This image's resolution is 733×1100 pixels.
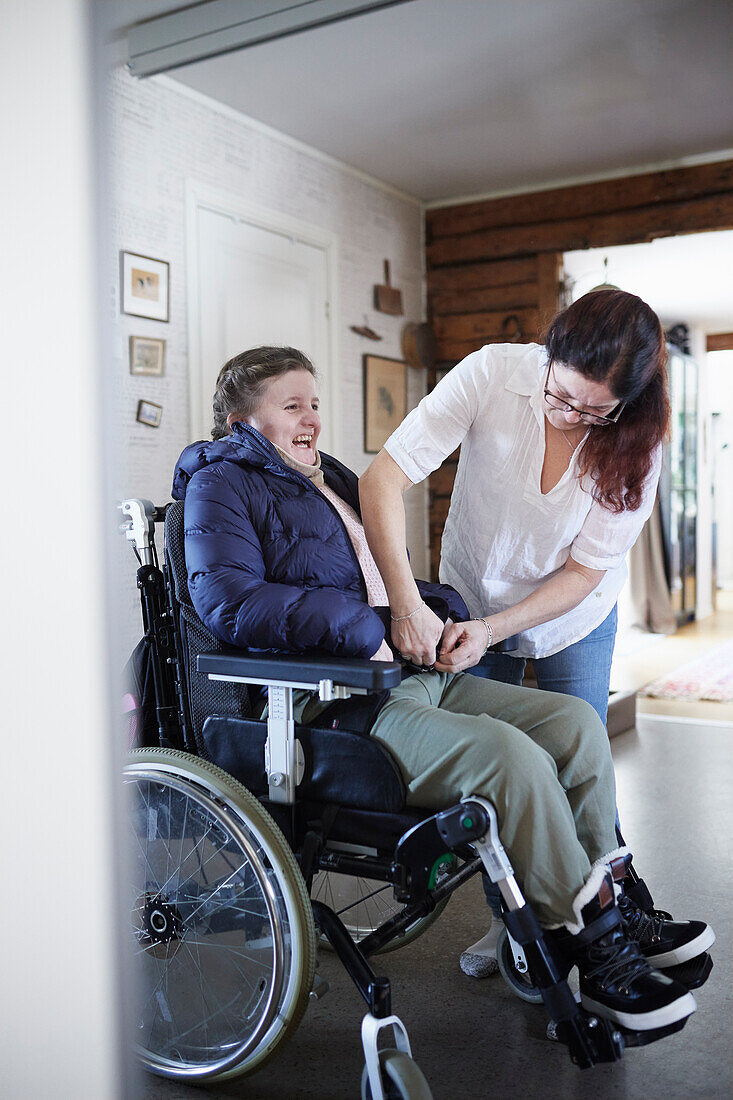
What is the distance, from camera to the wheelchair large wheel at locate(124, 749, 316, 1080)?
3.70ft

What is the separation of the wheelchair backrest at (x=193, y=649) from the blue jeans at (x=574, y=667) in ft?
1.60

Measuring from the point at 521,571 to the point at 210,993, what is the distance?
2.57ft

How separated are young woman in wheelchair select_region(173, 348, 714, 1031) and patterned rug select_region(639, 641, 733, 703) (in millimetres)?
2715

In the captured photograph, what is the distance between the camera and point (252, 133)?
→ 3.31 metres

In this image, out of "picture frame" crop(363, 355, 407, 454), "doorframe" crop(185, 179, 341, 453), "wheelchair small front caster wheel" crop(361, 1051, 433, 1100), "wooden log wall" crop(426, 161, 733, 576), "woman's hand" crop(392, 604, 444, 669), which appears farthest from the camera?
"picture frame" crop(363, 355, 407, 454)

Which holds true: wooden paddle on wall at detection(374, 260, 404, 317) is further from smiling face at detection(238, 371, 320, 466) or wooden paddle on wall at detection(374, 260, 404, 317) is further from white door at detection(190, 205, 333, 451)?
smiling face at detection(238, 371, 320, 466)

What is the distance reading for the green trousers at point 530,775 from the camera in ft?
3.61

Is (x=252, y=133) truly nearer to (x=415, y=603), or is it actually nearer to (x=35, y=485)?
(x=415, y=603)

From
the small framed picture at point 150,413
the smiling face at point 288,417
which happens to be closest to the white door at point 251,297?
the small framed picture at point 150,413

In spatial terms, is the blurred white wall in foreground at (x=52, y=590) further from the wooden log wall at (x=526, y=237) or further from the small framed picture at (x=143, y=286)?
the wooden log wall at (x=526, y=237)

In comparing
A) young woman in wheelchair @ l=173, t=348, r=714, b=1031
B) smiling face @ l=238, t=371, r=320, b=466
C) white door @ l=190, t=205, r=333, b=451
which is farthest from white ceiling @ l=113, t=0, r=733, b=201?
young woman in wheelchair @ l=173, t=348, r=714, b=1031

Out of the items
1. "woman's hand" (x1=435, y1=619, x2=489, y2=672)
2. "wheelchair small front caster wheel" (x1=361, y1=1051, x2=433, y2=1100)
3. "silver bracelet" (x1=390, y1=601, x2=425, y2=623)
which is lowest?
"wheelchair small front caster wheel" (x1=361, y1=1051, x2=433, y2=1100)

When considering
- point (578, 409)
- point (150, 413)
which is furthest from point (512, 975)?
point (150, 413)

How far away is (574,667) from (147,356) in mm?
1867
